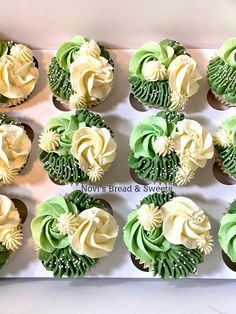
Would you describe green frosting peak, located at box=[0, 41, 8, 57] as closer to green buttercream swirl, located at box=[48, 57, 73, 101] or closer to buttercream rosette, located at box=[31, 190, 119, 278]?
green buttercream swirl, located at box=[48, 57, 73, 101]

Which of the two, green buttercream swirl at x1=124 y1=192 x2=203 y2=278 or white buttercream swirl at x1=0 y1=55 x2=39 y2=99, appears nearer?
green buttercream swirl at x1=124 y1=192 x2=203 y2=278

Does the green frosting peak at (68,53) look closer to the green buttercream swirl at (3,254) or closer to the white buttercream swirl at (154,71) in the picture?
the white buttercream swirl at (154,71)

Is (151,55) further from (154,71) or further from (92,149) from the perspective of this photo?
(92,149)

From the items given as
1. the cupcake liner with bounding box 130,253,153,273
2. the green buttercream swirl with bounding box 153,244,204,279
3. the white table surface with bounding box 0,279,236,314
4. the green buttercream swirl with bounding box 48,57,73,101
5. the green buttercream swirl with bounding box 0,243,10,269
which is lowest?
the white table surface with bounding box 0,279,236,314

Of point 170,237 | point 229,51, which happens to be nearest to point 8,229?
point 170,237

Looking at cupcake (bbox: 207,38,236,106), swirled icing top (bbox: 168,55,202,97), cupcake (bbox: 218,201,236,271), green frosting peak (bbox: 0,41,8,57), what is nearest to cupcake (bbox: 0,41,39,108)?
green frosting peak (bbox: 0,41,8,57)
